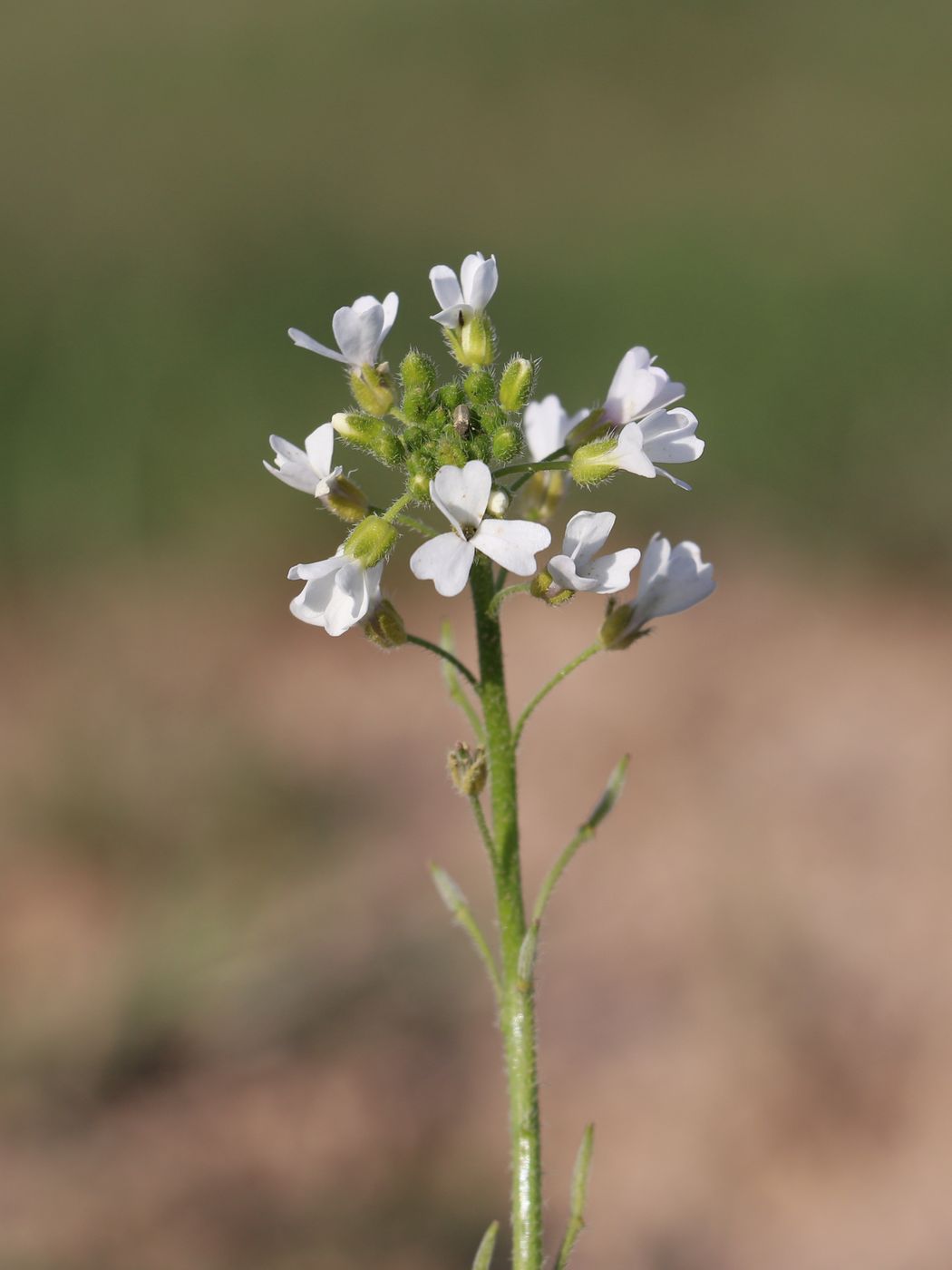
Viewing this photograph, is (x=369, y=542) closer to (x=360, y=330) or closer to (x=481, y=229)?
(x=360, y=330)

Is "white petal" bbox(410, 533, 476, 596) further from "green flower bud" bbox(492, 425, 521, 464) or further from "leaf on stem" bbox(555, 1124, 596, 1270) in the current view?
"leaf on stem" bbox(555, 1124, 596, 1270)

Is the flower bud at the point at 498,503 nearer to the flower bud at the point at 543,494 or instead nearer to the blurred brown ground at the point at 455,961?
the flower bud at the point at 543,494

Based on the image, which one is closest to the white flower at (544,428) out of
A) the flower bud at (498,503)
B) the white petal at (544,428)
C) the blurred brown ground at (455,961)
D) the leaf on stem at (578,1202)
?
the white petal at (544,428)

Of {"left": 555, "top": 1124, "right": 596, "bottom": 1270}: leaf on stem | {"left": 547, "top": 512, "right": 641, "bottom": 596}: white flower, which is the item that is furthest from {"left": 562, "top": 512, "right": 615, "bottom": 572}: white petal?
{"left": 555, "top": 1124, "right": 596, "bottom": 1270}: leaf on stem

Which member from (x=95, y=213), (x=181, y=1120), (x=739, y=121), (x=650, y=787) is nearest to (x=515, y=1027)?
(x=181, y=1120)

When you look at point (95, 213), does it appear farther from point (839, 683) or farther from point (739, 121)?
point (839, 683)

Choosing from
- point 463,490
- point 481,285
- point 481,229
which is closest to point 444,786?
point 481,285
